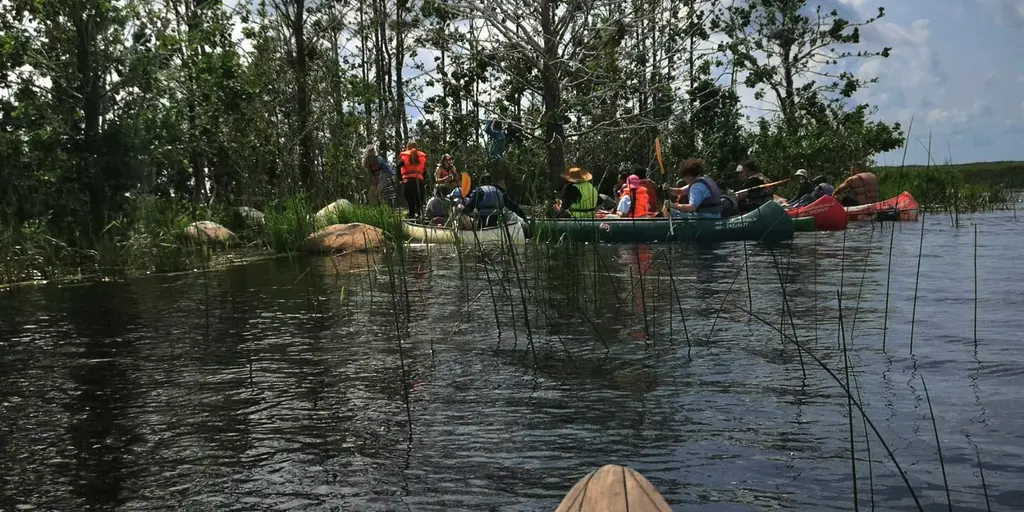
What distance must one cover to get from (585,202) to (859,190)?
7680mm

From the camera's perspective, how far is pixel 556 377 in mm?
6496

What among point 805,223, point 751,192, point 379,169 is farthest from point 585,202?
point 805,223

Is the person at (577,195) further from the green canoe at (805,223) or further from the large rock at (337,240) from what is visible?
the green canoe at (805,223)

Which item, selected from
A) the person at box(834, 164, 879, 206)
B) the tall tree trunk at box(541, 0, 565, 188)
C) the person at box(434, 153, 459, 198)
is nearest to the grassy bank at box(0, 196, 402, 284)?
the person at box(434, 153, 459, 198)

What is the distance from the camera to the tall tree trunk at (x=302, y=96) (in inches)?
803

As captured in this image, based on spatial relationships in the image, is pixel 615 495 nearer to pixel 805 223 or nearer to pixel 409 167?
pixel 409 167

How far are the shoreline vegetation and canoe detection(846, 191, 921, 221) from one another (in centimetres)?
541

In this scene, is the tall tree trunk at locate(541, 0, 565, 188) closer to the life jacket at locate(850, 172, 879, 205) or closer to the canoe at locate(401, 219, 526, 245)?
the canoe at locate(401, 219, 526, 245)

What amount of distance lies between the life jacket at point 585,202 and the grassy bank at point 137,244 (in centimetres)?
281

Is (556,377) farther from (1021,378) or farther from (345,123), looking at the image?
(345,123)

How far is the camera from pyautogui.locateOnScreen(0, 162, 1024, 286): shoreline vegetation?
12664 mm

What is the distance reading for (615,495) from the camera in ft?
7.85

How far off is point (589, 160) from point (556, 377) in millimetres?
16158

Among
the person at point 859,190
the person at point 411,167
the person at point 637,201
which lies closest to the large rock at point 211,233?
the person at point 411,167
